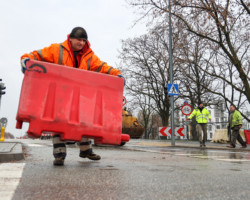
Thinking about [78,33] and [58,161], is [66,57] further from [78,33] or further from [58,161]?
[58,161]

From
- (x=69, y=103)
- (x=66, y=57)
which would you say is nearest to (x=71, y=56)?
(x=66, y=57)

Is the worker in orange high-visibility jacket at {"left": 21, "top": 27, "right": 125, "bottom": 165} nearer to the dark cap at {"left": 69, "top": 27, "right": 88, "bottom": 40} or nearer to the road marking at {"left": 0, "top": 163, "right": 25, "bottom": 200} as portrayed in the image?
the dark cap at {"left": 69, "top": 27, "right": 88, "bottom": 40}

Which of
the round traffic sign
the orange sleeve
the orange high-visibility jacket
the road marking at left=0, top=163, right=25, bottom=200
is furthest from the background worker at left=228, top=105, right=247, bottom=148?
the road marking at left=0, top=163, right=25, bottom=200

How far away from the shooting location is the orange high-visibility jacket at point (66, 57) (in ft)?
12.5

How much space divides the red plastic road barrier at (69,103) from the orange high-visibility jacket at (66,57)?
0.27 meters

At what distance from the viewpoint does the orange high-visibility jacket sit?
12.5 feet

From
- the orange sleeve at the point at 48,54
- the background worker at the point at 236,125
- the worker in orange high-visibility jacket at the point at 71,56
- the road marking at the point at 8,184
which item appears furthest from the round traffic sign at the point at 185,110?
the road marking at the point at 8,184

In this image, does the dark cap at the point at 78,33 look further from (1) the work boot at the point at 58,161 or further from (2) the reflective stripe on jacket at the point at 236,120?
(2) the reflective stripe on jacket at the point at 236,120

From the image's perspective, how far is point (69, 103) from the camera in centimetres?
352

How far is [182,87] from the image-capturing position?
28031mm

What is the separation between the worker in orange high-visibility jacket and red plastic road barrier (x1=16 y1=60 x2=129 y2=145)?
29 centimetres

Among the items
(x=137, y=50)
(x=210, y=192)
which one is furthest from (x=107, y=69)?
(x=137, y=50)

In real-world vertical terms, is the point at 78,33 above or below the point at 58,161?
above

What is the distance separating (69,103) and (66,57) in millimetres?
745
